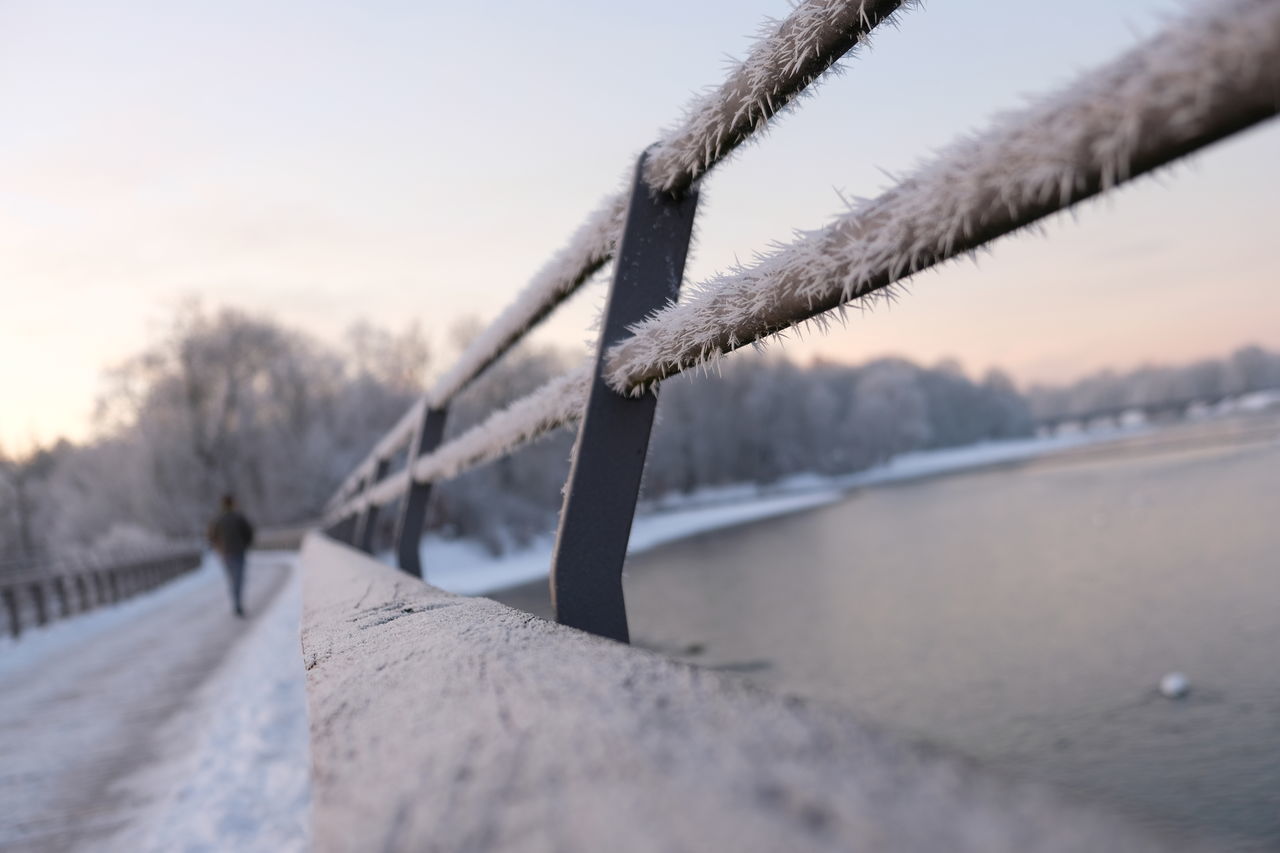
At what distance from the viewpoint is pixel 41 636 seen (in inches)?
467

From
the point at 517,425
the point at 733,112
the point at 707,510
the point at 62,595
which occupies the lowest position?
the point at 707,510

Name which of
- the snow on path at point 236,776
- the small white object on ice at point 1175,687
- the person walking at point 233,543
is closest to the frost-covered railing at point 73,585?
the person walking at point 233,543

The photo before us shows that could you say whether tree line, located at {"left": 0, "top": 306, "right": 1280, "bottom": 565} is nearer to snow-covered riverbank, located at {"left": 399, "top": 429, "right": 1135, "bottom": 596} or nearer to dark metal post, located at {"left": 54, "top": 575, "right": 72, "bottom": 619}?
snow-covered riverbank, located at {"left": 399, "top": 429, "right": 1135, "bottom": 596}

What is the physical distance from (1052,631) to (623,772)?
17909 mm

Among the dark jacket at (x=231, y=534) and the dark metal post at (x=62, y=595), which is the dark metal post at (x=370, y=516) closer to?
the dark jacket at (x=231, y=534)

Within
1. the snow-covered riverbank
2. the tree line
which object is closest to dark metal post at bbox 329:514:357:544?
the snow-covered riverbank

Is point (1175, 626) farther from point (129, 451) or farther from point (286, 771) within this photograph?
point (129, 451)

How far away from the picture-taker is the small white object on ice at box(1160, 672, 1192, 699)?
12.0m

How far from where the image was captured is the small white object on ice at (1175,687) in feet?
39.4

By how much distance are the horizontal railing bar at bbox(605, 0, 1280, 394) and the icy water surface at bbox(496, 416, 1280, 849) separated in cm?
37

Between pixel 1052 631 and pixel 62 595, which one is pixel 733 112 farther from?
pixel 1052 631

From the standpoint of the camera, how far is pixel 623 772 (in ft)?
1.84

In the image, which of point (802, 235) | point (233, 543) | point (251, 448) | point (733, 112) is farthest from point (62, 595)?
point (251, 448)

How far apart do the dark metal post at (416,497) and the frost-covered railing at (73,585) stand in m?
11.5
